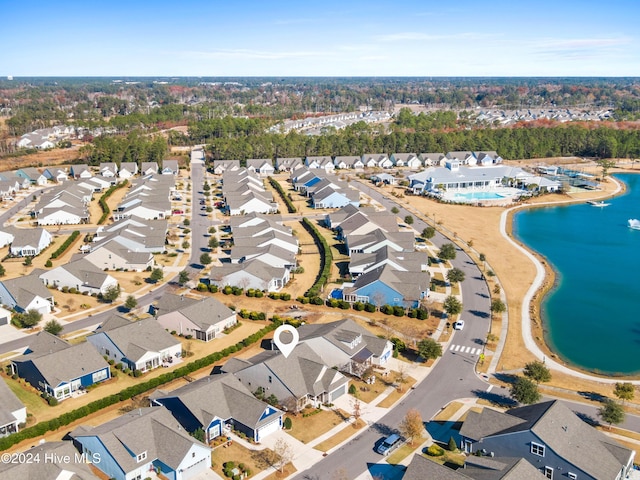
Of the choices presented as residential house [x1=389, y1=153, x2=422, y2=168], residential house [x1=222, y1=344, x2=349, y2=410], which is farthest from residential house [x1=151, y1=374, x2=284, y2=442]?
residential house [x1=389, y1=153, x2=422, y2=168]

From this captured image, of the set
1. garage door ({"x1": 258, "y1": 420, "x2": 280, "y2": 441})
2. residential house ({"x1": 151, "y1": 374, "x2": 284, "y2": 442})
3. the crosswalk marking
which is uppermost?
residential house ({"x1": 151, "y1": 374, "x2": 284, "y2": 442})

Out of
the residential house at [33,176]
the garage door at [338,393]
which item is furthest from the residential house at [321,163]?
the garage door at [338,393]

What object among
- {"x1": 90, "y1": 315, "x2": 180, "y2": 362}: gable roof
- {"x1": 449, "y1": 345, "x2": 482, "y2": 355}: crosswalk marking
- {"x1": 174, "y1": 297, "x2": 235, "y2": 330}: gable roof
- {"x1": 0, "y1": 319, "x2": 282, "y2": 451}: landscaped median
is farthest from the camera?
{"x1": 174, "y1": 297, "x2": 235, "y2": 330}: gable roof

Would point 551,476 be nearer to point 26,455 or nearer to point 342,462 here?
point 342,462

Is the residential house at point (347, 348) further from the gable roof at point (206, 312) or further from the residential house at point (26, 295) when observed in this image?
the residential house at point (26, 295)

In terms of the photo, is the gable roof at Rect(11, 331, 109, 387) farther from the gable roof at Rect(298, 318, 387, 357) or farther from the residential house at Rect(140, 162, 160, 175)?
the residential house at Rect(140, 162, 160, 175)

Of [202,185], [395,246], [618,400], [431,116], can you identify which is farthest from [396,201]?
[431,116]

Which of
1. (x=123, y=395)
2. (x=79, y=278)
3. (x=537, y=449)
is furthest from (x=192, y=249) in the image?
(x=537, y=449)
